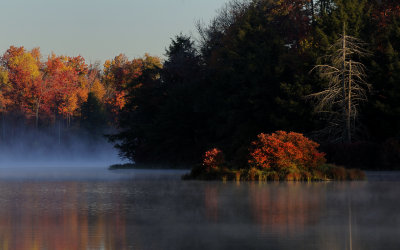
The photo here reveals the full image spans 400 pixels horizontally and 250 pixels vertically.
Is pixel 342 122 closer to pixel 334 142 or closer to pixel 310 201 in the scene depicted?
A: pixel 334 142

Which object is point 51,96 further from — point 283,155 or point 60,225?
point 60,225

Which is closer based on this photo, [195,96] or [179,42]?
[195,96]

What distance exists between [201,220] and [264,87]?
1440 inches

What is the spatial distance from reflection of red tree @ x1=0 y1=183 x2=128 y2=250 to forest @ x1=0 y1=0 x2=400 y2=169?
1801 centimetres

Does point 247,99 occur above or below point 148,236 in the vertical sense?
above

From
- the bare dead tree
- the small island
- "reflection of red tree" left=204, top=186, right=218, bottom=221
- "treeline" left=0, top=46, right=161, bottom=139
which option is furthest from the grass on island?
"treeline" left=0, top=46, right=161, bottom=139

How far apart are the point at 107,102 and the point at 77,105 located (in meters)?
4.59

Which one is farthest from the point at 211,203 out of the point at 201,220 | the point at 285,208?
the point at 201,220

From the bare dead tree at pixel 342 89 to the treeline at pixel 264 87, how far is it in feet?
2.13

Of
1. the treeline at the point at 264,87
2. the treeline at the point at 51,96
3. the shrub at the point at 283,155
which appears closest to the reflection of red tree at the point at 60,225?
the shrub at the point at 283,155

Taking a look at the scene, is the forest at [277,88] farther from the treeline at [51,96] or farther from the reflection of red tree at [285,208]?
the treeline at [51,96]

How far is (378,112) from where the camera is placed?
46.8m

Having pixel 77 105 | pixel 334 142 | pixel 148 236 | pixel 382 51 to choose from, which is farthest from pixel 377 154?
pixel 77 105

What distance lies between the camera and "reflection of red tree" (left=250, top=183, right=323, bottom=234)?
47.1ft
